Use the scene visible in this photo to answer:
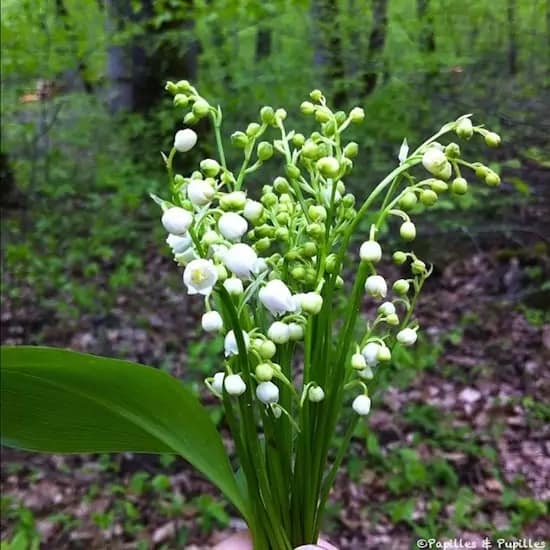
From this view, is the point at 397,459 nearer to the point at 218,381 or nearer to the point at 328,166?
the point at 218,381

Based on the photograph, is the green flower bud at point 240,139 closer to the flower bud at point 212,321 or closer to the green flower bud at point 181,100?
the green flower bud at point 181,100

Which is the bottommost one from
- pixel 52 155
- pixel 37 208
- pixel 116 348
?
pixel 116 348

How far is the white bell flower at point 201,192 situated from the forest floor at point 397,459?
1.56 meters

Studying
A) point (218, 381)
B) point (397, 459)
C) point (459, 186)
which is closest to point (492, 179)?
point (459, 186)

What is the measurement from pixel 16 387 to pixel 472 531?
1743mm

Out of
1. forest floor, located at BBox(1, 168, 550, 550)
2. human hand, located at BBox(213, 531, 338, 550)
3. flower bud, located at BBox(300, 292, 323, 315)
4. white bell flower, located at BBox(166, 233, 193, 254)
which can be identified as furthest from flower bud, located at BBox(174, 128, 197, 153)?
forest floor, located at BBox(1, 168, 550, 550)

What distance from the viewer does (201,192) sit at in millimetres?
604

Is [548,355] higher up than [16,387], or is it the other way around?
[16,387]

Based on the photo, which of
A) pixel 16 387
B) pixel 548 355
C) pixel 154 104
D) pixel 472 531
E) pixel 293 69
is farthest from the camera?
pixel 154 104

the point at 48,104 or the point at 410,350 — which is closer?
the point at 410,350

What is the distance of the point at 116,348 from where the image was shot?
2738 mm

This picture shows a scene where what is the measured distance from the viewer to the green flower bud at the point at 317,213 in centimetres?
66

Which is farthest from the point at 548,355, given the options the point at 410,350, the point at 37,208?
the point at 37,208

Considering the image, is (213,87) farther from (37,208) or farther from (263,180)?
(37,208)
